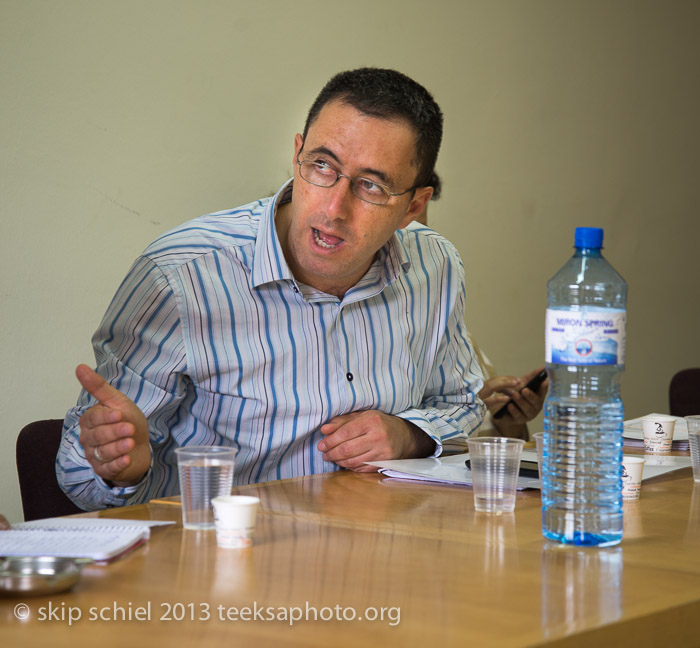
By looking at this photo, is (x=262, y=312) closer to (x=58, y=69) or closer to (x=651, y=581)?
(x=651, y=581)

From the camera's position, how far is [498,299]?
13.1 feet

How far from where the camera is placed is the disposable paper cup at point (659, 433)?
191 cm

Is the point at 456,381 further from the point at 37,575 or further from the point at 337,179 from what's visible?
the point at 37,575

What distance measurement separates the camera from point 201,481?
1148 millimetres

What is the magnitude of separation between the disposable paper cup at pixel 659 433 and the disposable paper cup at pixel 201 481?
3.55 feet

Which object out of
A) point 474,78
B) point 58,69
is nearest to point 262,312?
point 58,69

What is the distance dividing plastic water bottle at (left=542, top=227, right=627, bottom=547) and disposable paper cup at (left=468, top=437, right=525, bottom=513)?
118 mm

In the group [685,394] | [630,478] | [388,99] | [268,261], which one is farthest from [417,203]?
[685,394]

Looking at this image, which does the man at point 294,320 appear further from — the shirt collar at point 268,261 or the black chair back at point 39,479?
the black chair back at point 39,479

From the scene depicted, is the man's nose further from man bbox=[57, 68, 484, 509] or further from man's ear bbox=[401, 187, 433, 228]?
man's ear bbox=[401, 187, 433, 228]

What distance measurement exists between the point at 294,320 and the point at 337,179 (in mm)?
279

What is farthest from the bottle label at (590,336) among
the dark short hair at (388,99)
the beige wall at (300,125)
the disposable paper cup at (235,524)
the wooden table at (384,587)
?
the beige wall at (300,125)

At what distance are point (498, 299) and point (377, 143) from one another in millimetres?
2400

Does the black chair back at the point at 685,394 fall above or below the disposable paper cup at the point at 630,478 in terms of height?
above
